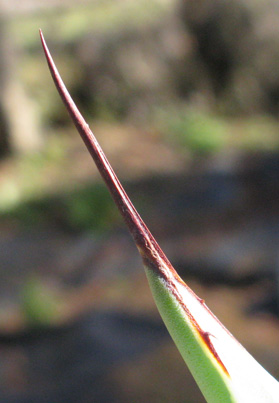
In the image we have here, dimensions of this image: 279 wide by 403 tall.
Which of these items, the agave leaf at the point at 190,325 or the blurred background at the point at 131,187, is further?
the blurred background at the point at 131,187

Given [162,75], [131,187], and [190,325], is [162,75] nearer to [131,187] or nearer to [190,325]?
[131,187]

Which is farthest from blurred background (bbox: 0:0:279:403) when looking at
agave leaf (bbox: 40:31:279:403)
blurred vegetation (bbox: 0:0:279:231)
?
agave leaf (bbox: 40:31:279:403)

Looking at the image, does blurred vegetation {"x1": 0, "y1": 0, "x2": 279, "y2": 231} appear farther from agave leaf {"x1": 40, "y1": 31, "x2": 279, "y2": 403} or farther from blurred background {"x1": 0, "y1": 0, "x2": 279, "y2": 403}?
agave leaf {"x1": 40, "y1": 31, "x2": 279, "y2": 403}

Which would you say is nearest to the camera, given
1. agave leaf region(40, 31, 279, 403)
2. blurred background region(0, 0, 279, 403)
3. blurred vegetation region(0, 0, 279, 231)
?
agave leaf region(40, 31, 279, 403)

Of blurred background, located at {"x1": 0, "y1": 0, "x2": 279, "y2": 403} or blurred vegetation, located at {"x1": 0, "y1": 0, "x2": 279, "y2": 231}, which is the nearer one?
blurred background, located at {"x1": 0, "y1": 0, "x2": 279, "y2": 403}

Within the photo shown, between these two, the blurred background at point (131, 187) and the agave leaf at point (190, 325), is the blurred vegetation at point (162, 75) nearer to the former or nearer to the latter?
the blurred background at point (131, 187)

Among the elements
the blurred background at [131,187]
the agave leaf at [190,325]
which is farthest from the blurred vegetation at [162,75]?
the agave leaf at [190,325]

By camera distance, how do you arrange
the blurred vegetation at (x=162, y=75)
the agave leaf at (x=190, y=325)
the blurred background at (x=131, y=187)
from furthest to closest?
the blurred vegetation at (x=162, y=75) → the blurred background at (x=131, y=187) → the agave leaf at (x=190, y=325)
